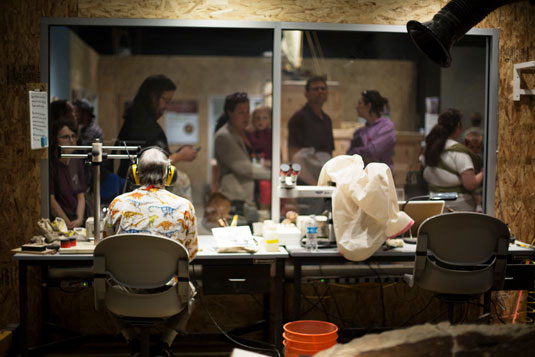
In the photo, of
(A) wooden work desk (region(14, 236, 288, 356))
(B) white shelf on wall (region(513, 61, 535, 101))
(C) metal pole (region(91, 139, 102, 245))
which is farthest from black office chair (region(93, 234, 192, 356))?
(B) white shelf on wall (region(513, 61, 535, 101))

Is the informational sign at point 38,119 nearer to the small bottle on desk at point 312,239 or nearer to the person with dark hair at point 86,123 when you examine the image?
the person with dark hair at point 86,123

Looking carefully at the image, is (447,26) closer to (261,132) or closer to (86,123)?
(261,132)

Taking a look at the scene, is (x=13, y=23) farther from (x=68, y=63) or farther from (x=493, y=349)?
(x=493, y=349)

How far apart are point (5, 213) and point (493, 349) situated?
11.3 ft

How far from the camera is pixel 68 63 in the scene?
3752mm

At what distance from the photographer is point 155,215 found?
9.32 feet

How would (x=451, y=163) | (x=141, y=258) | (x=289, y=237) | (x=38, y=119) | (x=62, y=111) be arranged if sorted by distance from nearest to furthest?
(x=141, y=258)
(x=289, y=237)
(x=38, y=119)
(x=62, y=111)
(x=451, y=163)

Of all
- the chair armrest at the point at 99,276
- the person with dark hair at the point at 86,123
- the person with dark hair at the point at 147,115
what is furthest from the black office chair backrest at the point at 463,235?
the person with dark hair at the point at 86,123

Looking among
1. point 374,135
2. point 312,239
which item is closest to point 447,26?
point 374,135

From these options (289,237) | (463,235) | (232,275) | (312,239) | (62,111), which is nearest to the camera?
(463,235)

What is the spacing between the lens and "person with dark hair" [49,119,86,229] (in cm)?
380

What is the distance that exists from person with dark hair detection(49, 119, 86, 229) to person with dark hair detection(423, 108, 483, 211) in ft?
7.99

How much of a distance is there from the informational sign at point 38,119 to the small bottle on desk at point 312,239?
184 centimetres

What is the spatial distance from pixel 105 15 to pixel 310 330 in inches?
95.3
